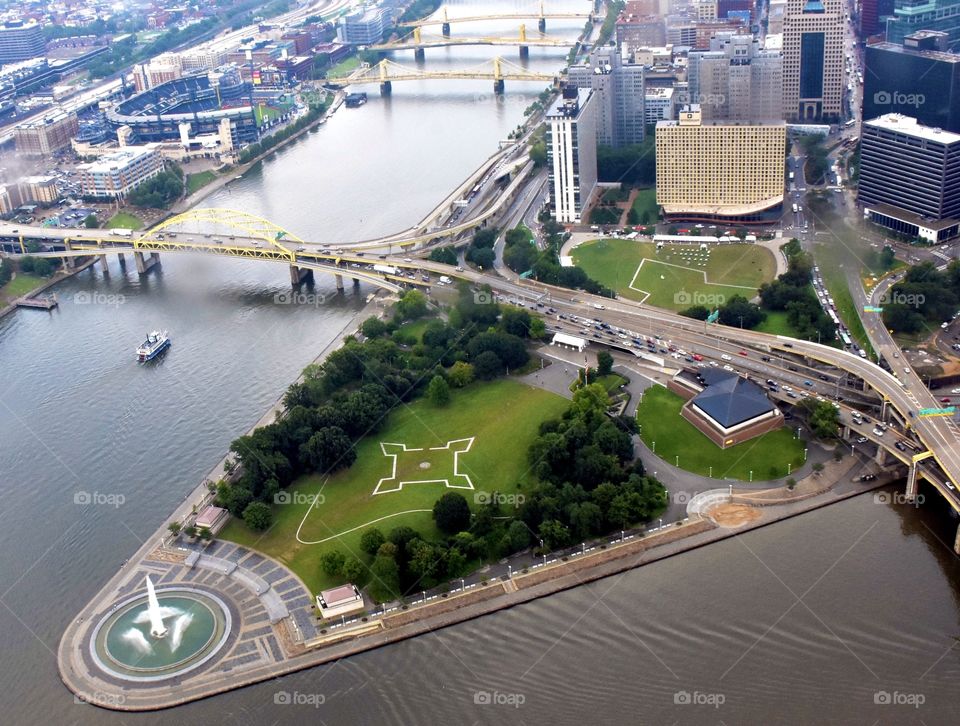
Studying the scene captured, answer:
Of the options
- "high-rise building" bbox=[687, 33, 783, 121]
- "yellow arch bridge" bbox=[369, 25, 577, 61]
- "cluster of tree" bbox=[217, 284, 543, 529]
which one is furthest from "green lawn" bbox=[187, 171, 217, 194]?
"yellow arch bridge" bbox=[369, 25, 577, 61]

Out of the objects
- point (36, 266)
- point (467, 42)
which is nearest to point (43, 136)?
point (36, 266)

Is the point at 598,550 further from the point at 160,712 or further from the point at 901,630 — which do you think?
the point at 160,712

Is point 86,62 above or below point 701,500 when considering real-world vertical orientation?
above

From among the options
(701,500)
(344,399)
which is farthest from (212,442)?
(701,500)

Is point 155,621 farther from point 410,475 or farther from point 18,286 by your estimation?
point 18,286

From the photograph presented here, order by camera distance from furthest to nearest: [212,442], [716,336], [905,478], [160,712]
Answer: [716,336] → [212,442] → [905,478] → [160,712]

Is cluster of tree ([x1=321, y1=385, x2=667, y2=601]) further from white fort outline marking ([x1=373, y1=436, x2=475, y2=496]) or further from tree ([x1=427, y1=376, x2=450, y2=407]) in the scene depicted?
tree ([x1=427, y1=376, x2=450, y2=407])

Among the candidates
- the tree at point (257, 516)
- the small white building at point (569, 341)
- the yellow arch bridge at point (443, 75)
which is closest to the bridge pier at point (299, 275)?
the small white building at point (569, 341)
